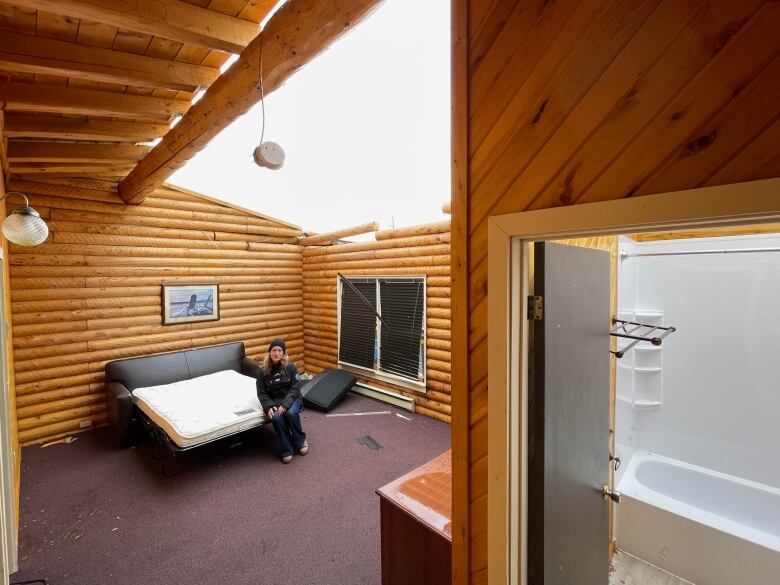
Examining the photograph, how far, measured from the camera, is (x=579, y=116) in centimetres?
115

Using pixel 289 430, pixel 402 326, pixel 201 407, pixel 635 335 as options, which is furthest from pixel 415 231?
pixel 201 407

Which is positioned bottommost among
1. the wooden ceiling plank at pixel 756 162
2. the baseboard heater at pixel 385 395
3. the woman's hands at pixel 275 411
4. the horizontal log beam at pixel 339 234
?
the baseboard heater at pixel 385 395

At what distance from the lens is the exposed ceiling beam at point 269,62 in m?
1.75

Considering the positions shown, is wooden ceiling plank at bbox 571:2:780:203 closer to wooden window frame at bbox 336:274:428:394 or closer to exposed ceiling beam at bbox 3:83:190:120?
exposed ceiling beam at bbox 3:83:190:120

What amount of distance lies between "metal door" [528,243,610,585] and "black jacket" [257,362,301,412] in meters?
3.48

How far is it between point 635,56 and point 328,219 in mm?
6443

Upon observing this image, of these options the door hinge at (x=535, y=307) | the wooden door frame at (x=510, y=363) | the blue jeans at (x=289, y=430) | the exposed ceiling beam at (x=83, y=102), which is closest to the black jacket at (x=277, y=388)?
the blue jeans at (x=289, y=430)

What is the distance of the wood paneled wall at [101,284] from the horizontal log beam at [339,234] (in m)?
1.08

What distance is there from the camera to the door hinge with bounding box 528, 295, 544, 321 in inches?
→ 59.6

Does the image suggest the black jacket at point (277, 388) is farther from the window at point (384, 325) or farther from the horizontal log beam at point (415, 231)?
the horizontal log beam at point (415, 231)

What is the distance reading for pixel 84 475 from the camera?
4.02 metres

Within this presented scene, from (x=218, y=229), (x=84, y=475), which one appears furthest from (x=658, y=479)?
(x=218, y=229)

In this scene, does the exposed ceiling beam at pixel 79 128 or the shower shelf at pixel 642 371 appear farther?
the shower shelf at pixel 642 371

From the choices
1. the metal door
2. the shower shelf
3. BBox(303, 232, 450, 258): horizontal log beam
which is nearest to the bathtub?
the shower shelf
